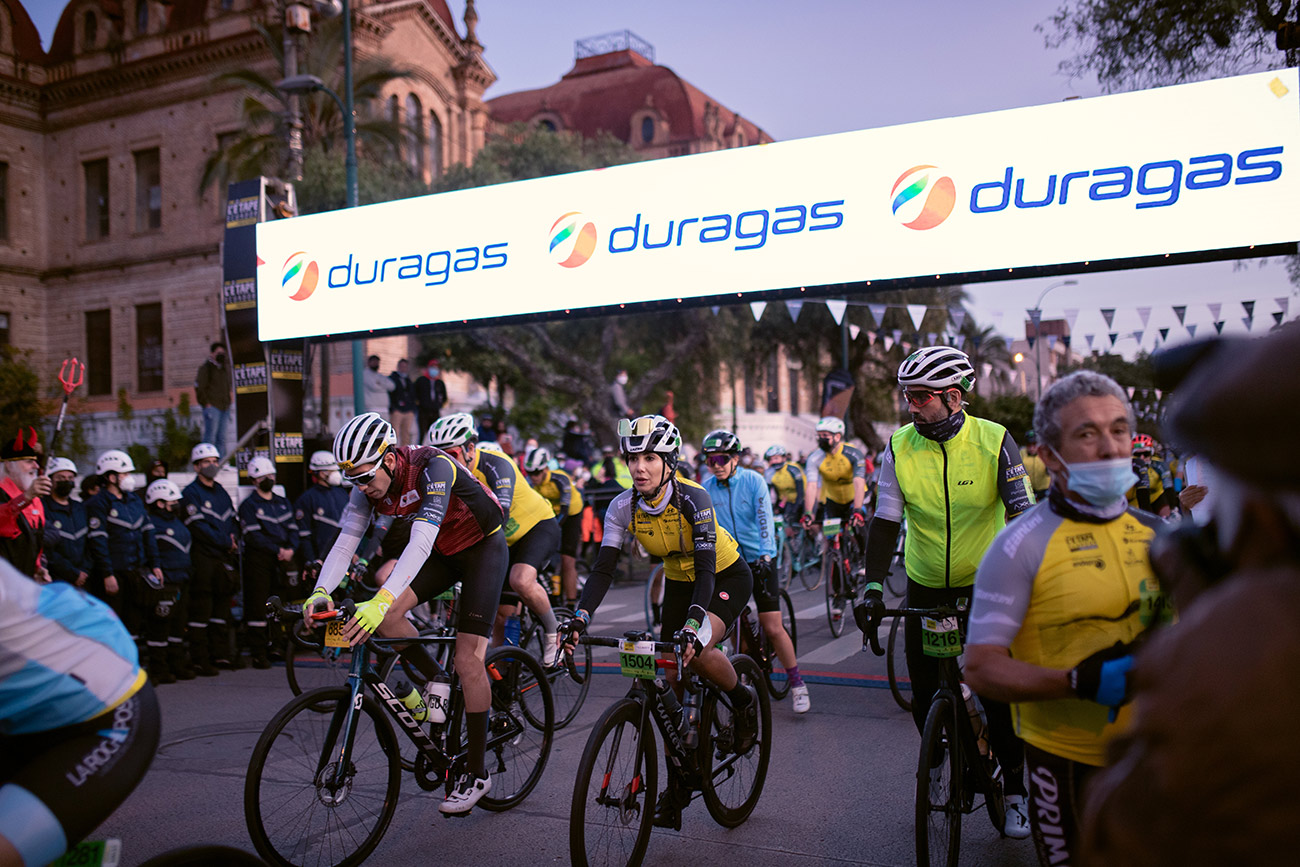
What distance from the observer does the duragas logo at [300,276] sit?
15000 mm

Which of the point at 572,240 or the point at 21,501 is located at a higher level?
the point at 572,240

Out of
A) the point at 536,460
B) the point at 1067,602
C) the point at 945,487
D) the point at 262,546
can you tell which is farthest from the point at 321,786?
the point at 536,460

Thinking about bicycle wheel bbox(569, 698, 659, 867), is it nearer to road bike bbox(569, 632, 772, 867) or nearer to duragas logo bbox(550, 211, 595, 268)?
road bike bbox(569, 632, 772, 867)

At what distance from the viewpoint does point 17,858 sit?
229cm

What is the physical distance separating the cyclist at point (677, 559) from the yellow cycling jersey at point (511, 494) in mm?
3019

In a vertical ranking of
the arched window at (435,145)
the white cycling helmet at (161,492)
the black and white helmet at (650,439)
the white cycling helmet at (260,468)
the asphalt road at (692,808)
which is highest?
the arched window at (435,145)

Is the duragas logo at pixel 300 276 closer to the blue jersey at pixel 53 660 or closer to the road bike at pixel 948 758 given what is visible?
the road bike at pixel 948 758

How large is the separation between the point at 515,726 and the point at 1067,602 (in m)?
3.82

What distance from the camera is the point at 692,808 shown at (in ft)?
18.6

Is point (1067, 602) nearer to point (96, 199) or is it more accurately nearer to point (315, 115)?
point (315, 115)

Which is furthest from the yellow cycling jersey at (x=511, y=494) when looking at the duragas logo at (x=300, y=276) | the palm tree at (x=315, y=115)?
the palm tree at (x=315, y=115)

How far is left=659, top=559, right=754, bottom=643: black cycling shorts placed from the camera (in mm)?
5410

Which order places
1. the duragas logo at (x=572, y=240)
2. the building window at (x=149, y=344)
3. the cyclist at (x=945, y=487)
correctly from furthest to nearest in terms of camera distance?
the building window at (x=149, y=344) < the duragas logo at (x=572, y=240) < the cyclist at (x=945, y=487)

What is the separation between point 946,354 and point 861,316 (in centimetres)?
3218
